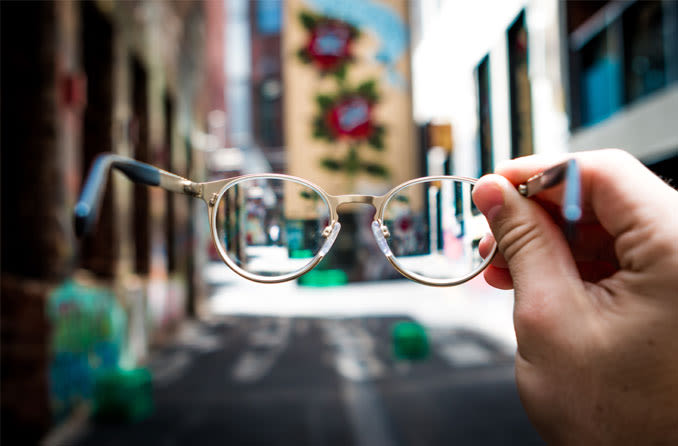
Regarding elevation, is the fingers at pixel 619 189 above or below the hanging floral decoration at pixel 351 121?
below

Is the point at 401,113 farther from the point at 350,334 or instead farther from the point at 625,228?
the point at 625,228

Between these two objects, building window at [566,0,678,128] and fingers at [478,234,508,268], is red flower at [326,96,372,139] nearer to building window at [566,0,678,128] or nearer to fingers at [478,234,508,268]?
building window at [566,0,678,128]

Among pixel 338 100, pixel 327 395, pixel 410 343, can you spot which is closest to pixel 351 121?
pixel 338 100

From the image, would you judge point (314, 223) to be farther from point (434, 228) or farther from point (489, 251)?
point (489, 251)

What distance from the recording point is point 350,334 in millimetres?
8641

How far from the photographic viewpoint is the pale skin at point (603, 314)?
2.11 feet

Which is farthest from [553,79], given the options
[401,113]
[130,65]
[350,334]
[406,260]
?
[350,334]

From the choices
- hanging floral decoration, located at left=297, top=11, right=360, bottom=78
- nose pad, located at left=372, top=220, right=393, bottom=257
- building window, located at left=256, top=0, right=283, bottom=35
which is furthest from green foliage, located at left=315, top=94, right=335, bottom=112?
building window, located at left=256, top=0, right=283, bottom=35

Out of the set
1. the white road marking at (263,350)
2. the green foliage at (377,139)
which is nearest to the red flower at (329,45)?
the green foliage at (377,139)

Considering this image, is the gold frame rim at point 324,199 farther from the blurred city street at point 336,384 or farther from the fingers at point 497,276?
the blurred city street at point 336,384

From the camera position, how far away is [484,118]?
127cm

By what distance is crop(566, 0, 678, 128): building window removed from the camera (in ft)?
6.81

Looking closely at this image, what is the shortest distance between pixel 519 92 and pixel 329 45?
635 cm

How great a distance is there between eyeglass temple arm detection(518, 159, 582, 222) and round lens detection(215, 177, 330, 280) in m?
0.38
